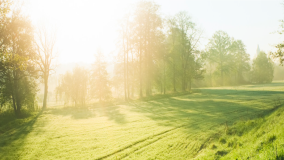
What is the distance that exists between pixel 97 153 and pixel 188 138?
4546 millimetres

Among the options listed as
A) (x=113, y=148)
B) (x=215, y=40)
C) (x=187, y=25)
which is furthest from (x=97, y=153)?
(x=215, y=40)

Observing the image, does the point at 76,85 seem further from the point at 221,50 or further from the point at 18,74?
the point at 221,50

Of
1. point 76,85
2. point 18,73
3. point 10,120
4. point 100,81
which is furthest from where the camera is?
point 100,81

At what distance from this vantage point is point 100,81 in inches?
1347

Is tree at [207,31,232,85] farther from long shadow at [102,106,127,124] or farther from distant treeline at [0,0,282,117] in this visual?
long shadow at [102,106,127,124]

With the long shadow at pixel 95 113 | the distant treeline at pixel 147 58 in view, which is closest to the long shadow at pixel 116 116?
the long shadow at pixel 95 113

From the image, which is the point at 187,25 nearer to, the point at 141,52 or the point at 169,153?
the point at 141,52

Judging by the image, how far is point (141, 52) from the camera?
3145 centimetres

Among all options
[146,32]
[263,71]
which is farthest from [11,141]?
[263,71]

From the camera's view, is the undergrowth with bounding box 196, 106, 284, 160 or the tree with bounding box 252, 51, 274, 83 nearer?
the undergrowth with bounding box 196, 106, 284, 160

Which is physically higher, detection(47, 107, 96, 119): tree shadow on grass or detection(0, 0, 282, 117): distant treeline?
detection(0, 0, 282, 117): distant treeline

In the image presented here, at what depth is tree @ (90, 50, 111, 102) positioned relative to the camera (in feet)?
110

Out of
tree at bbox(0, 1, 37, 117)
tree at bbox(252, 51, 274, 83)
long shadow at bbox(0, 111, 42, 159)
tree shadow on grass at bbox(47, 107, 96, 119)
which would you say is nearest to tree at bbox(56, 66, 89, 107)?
tree shadow on grass at bbox(47, 107, 96, 119)

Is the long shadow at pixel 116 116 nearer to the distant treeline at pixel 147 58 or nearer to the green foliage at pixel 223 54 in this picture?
the distant treeline at pixel 147 58
